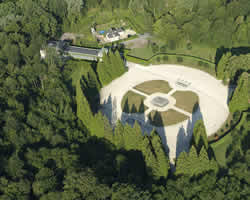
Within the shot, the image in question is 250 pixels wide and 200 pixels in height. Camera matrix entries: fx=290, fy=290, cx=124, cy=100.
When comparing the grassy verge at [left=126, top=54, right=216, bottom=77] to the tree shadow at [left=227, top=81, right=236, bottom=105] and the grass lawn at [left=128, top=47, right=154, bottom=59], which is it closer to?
the grass lawn at [left=128, top=47, right=154, bottom=59]

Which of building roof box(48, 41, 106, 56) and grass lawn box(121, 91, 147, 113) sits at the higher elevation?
building roof box(48, 41, 106, 56)

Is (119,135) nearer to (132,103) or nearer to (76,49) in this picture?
(132,103)

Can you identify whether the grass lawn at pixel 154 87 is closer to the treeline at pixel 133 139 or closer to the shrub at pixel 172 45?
the shrub at pixel 172 45

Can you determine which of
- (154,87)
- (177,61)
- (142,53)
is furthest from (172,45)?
(154,87)

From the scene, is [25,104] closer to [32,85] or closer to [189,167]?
[32,85]

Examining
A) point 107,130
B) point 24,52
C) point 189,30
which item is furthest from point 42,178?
point 189,30

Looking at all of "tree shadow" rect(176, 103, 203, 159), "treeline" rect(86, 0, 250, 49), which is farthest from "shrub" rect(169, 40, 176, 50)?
"tree shadow" rect(176, 103, 203, 159)
